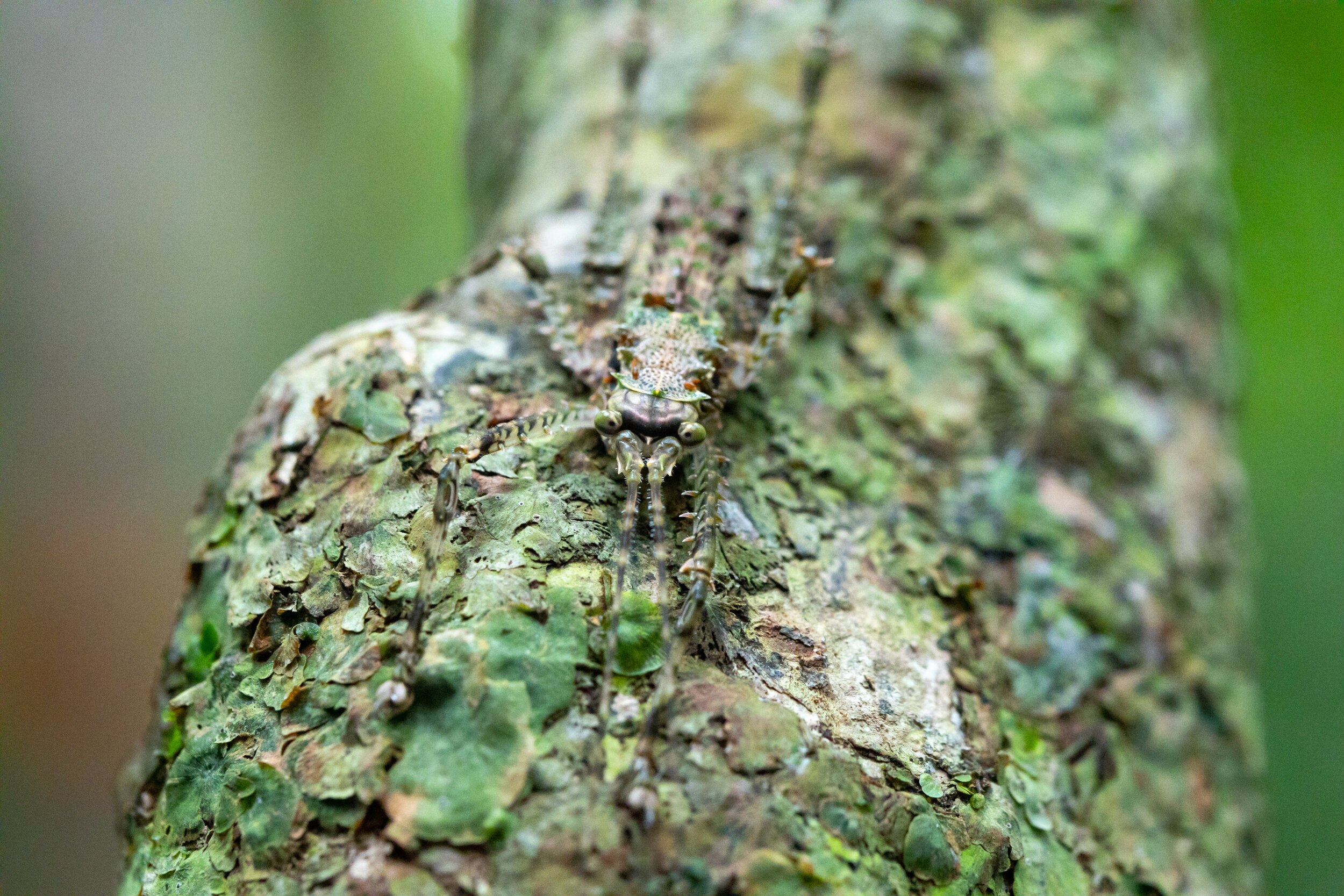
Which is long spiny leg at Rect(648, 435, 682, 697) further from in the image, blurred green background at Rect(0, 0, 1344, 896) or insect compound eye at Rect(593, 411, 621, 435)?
blurred green background at Rect(0, 0, 1344, 896)

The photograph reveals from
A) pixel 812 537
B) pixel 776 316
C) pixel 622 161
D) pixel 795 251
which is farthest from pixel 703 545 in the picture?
pixel 622 161

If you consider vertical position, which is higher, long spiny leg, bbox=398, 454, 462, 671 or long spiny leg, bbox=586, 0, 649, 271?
long spiny leg, bbox=586, 0, 649, 271

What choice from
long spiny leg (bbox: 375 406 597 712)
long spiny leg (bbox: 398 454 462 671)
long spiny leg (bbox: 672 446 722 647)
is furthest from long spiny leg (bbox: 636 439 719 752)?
long spiny leg (bbox: 398 454 462 671)

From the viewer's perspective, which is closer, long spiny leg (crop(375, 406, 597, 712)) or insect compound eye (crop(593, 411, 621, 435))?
long spiny leg (crop(375, 406, 597, 712))

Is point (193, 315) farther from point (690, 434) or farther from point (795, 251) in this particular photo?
point (690, 434)

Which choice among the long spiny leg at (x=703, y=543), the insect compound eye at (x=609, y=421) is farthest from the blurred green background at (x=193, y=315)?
the long spiny leg at (x=703, y=543)

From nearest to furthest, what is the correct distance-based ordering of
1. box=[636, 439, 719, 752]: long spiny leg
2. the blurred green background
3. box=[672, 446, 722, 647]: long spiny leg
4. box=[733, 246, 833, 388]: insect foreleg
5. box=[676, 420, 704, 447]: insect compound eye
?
box=[636, 439, 719, 752]: long spiny leg → box=[672, 446, 722, 647]: long spiny leg → box=[676, 420, 704, 447]: insect compound eye → box=[733, 246, 833, 388]: insect foreleg → the blurred green background

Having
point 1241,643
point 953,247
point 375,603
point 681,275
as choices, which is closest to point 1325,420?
point 1241,643
